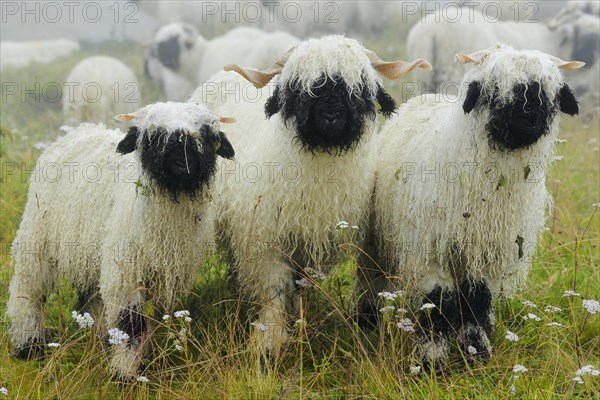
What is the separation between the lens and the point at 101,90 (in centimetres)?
1143

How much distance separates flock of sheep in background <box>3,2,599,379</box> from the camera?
4.30m

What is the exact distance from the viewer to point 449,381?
440 centimetres

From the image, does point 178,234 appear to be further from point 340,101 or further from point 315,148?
point 340,101

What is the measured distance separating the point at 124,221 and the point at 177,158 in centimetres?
66

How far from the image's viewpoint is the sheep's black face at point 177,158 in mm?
4230

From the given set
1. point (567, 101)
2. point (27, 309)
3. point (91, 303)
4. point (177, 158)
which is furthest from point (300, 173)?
point (27, 309)

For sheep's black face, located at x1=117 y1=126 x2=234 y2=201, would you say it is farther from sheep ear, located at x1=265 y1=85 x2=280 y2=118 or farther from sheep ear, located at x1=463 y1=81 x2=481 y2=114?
sheep ear, located at x1=463 y1=81 x2=481 y2=114

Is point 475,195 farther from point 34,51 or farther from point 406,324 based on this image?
point 34,51

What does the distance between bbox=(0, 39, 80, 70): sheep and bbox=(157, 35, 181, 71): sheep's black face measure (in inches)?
183

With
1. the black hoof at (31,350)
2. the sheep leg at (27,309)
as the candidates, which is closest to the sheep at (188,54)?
the sheep leg at (27,309)

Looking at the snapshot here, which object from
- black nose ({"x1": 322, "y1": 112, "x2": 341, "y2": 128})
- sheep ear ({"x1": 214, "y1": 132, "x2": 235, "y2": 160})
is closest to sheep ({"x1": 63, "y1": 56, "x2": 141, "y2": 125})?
sheep ear ({"x1": 214, "y1": 132, "x2": 235, "y2": 160})

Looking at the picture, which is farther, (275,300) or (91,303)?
(91,303)

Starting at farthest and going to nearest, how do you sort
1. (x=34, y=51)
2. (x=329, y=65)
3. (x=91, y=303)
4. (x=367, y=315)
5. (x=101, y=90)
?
(x=34, y=51) → (x=101, y=90) → (x=367, y=315) → (x=91, y=303) → (x=329, y=65)

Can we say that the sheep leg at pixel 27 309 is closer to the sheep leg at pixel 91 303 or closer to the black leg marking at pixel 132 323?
the sheep leg at pixel 91 303
